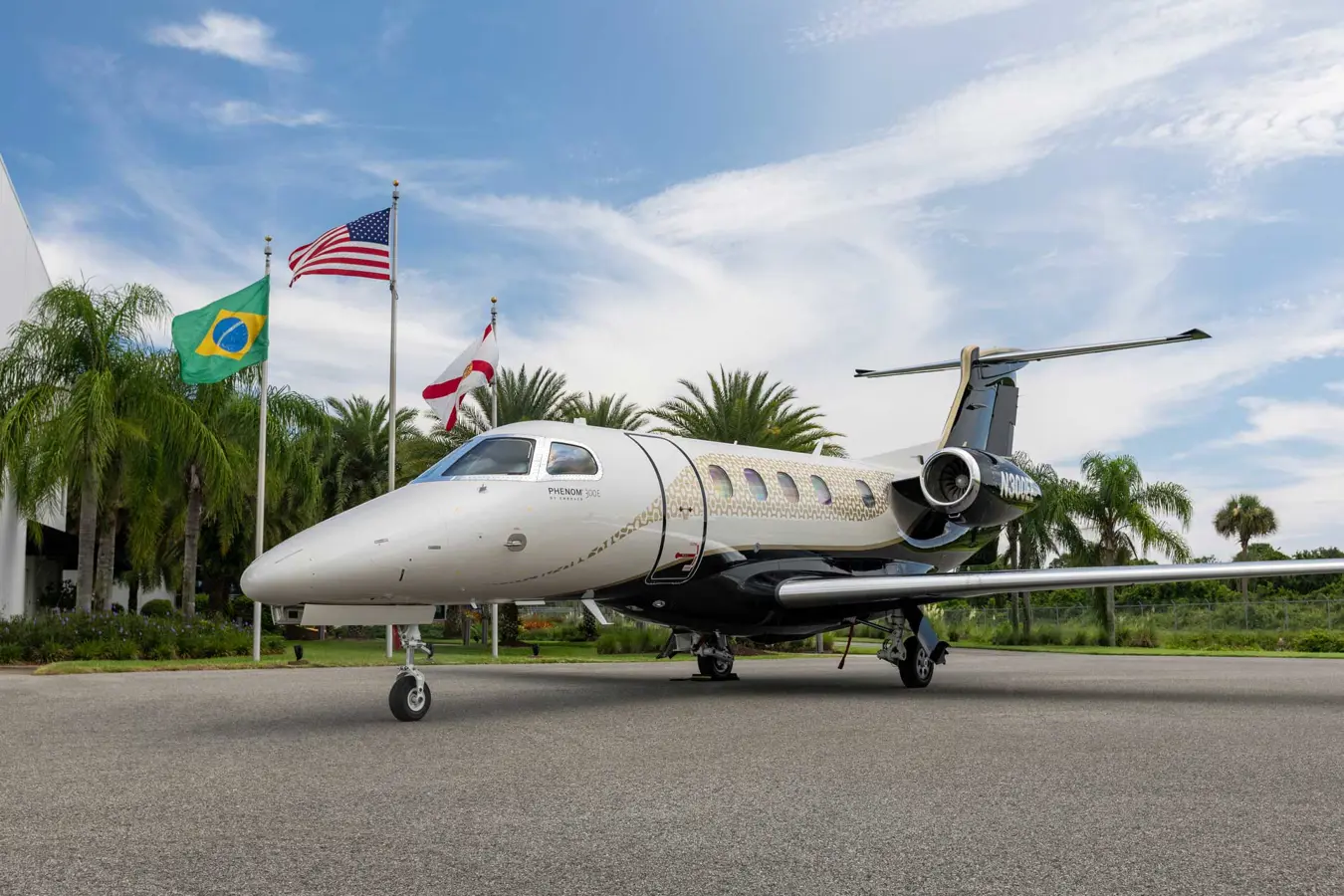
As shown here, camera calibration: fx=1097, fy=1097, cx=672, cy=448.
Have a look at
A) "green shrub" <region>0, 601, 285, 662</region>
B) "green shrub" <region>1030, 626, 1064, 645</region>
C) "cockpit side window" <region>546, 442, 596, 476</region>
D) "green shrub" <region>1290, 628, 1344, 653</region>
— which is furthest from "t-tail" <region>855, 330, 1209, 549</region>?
"green shrub" <region>1030, 626, 1064, 645</region>

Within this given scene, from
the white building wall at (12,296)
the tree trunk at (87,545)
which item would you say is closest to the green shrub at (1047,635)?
the tree trunk at (87,545)

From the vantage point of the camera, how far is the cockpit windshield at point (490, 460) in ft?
35.1

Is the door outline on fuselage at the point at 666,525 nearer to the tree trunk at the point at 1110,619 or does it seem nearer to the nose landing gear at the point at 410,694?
the nose landing gear at the point at 410,694

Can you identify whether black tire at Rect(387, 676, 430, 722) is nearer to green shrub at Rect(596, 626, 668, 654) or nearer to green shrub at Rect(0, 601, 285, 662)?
green shrub at Rect(0, 601, 285, 662)

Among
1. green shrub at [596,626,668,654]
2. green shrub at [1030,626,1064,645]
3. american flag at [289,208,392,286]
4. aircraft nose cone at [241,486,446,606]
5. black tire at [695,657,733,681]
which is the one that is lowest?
green shrub at [1030,626,1064,645]

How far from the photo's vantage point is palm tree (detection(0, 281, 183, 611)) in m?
21.7

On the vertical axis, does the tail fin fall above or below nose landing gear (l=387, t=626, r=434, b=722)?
above

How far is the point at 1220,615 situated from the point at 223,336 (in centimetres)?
3475

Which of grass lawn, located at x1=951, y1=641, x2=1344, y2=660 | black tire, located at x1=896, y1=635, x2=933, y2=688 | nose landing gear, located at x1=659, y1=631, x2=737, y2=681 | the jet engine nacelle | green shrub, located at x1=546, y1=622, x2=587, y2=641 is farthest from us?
green shrub, located at x1=546, y1=622, x2=587, y2=641

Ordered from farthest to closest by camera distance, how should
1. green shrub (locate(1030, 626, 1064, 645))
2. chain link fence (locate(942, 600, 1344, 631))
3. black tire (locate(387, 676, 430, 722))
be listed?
green shrub (locate(1030, 626, 1064, 645)) → chain link fence (locate(942, 600, 1344, 631)) → black tire (locate(387, 676, 430, 722))

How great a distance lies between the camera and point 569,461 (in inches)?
444

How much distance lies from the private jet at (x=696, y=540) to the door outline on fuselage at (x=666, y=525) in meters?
0.02

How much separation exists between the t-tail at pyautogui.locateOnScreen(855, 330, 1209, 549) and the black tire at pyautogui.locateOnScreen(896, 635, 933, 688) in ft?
7.20

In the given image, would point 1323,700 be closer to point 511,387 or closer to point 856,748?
point 856,748
